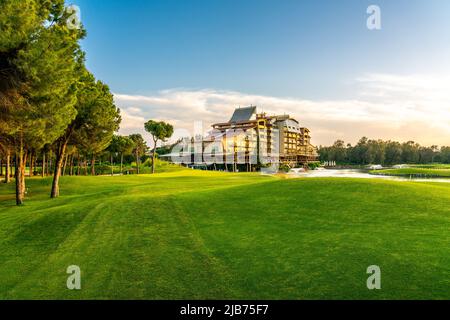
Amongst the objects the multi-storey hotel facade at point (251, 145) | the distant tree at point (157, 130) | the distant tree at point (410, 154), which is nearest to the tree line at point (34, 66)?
A: the distant tree at point (157, 130)

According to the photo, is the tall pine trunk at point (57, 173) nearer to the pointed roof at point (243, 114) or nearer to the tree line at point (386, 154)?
the pointed roof at point (243, 114)

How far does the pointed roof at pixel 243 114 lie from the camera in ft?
463

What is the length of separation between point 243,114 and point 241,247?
133657 mm

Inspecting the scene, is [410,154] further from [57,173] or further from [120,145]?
[57,173]

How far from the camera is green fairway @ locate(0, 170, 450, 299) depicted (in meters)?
8.84

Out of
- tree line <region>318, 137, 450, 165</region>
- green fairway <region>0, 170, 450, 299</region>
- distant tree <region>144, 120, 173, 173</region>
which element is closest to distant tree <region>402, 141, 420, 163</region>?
tree line <region>318, 137, 450, 165</region>

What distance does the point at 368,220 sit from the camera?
15.1m

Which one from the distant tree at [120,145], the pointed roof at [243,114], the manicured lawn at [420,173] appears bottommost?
the manicured lawn at [420,173]

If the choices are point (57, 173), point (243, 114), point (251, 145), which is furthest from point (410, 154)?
point (57, 173)

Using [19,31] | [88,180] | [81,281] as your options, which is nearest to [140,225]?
[81,281]

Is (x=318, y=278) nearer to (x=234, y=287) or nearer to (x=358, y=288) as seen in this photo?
(x=358, y=288)

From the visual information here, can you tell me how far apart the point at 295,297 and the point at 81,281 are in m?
6.18

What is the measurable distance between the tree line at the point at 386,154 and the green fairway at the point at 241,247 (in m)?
157

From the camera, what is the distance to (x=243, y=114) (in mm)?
143625
